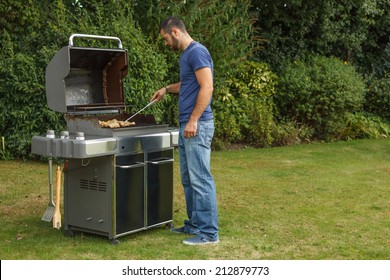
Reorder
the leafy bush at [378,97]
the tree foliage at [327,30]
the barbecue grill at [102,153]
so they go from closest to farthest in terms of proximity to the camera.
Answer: the barbecue grill at [102,153] < the tree foliage at [327,30] < the leafy bush at [378,97]

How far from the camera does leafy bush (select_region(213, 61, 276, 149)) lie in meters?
11.6

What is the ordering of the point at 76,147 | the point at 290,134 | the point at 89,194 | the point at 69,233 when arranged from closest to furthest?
the point at 76,147
the point at 89,194
the point at 69,233
the point at 290,134

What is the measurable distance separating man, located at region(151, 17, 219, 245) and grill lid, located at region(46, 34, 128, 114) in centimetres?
70

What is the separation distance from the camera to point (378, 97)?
581 inches

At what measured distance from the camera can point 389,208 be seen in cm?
689

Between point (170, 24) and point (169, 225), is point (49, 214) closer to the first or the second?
point (169, 225)

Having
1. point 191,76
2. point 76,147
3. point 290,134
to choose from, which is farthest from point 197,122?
point 290,134

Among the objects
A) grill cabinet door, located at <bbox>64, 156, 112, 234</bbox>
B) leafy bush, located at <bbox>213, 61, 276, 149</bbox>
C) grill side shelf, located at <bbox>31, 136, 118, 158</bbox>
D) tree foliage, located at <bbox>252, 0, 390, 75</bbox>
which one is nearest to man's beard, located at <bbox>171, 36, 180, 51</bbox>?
grill side shelf, located at <bbox>31, 136, 118, 158</bbox>

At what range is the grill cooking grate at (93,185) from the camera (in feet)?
17.5

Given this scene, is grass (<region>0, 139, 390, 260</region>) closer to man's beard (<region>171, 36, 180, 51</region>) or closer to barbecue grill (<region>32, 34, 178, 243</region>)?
barbecue grill (<region>32, 34, 178, 243</region>)

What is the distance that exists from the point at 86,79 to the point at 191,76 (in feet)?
3.44

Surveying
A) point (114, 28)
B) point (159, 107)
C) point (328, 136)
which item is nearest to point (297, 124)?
point (328, 136)

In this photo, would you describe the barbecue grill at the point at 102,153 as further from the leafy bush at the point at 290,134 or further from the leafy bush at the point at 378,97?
the leafy bush at the point at 378,97

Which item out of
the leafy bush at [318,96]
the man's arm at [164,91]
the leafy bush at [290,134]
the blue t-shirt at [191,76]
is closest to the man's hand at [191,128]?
→ the blue t-shirt at [191,76]
